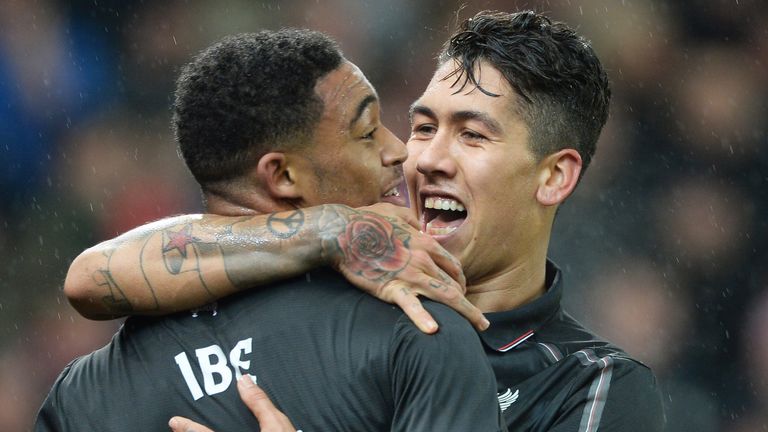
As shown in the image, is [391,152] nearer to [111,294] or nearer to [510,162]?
[111,294]

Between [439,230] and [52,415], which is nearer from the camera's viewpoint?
[52,415]

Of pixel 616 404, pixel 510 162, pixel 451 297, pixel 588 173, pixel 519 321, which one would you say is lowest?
pixel 588 173

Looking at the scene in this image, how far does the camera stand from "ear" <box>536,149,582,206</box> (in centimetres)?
399

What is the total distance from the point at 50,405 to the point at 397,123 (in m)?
4.66

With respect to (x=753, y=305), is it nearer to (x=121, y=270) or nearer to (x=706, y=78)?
(x=706, y=78)

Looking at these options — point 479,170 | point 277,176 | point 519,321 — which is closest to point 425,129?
point 479,170

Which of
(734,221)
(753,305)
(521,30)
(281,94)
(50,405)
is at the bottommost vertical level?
(753,305)

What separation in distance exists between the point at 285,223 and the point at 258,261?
0.14 meters

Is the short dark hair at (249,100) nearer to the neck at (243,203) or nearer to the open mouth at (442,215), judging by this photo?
the neck at (243,203)

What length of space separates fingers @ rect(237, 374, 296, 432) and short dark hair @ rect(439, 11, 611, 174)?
1.71m

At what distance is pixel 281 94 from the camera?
2699mm

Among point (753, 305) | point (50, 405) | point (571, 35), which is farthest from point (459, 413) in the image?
point (753, 305)

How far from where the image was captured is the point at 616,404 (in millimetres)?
3373

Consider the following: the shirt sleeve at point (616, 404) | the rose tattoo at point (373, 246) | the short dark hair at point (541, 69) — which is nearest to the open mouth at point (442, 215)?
the short dark hair at point (541, 69)
